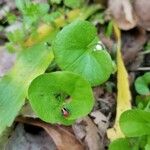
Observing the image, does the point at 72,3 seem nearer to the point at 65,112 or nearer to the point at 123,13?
the point at 123,13

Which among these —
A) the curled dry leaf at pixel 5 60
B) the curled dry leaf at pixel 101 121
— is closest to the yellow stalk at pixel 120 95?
the curled dry leaf at pixel 101 121

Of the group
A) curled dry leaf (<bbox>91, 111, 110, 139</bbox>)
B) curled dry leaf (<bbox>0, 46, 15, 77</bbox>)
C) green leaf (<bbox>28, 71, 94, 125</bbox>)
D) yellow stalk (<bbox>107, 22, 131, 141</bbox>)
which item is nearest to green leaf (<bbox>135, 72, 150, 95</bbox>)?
yellow stalk (<bbox>107, 22, 131, 141</bbox>)

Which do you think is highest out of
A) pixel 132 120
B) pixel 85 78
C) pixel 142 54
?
pixel 85 78

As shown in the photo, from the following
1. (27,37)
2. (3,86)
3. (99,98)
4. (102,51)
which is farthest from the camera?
(27,37)

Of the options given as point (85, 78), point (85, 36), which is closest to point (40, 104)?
point (85, 78)

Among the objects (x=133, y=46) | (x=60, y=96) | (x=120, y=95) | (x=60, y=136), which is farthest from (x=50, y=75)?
(x=133, y=46)

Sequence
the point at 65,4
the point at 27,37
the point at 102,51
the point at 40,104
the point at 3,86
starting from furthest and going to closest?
the point at 65,4, the point at 27,37, the point at 3,86, the point at 102,51, the point at 40,104

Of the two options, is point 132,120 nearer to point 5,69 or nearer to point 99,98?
point 99,98

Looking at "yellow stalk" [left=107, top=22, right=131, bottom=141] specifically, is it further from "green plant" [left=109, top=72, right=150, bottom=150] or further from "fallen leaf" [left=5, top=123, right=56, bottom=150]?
"fallen leaf" [left=5, top=123, right=56, bottom=150]

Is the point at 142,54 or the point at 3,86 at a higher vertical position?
the point at 3,86
